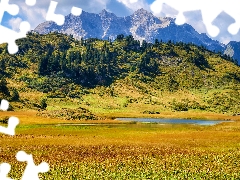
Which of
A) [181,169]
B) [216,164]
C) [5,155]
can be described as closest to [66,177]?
[181,169]

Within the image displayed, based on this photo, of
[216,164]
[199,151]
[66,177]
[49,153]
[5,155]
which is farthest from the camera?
[199,151]

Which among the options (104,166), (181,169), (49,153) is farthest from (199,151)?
(49,153)

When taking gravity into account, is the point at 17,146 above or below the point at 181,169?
above

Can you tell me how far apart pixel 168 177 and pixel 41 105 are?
156290 mm

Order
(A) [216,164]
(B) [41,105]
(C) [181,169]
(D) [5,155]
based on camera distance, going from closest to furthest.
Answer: (C) [181,169] → (A) [216,164] → (D) [5,155] → (B) [41,105]

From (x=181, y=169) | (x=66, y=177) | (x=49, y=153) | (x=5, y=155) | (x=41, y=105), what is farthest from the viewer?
(x=41, y=105)

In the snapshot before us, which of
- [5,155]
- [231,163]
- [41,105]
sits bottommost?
[231,163]

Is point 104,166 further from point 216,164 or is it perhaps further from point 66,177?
point 216,164

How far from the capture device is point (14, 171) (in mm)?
31703

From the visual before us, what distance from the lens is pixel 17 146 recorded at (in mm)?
49062

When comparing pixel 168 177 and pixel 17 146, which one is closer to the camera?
pixel 168 177

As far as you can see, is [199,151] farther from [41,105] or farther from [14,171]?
[41,105]

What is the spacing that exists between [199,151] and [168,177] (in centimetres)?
1742

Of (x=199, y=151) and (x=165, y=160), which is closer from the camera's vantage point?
(x=165, y=160)
